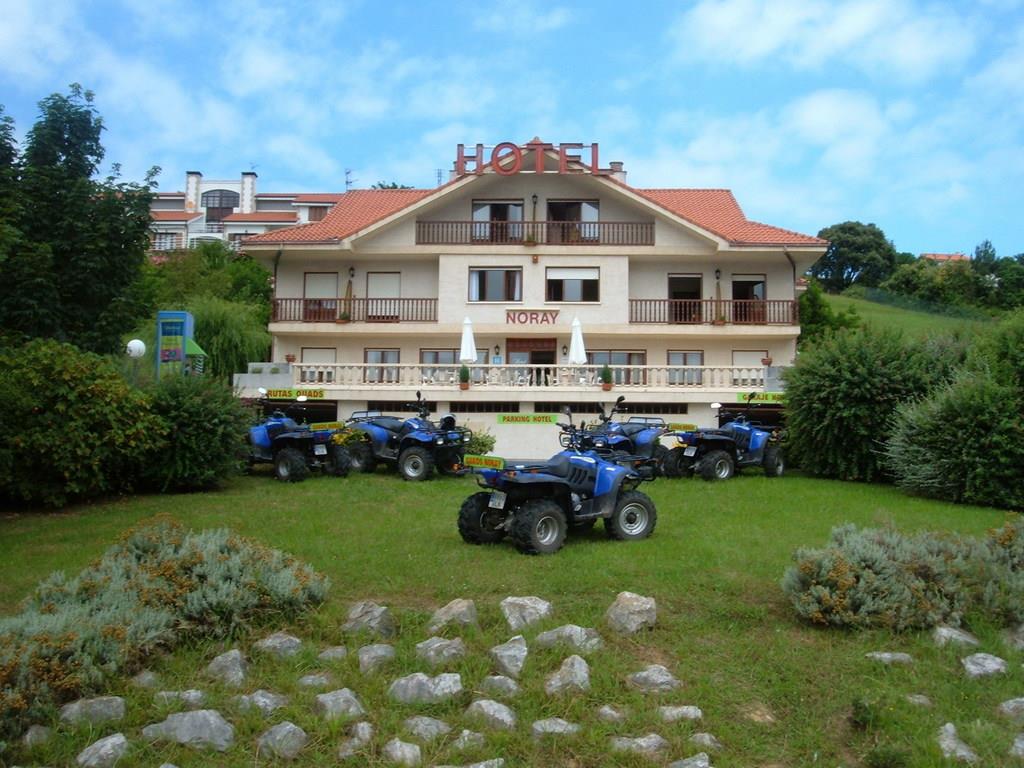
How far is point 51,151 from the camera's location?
1742 cm

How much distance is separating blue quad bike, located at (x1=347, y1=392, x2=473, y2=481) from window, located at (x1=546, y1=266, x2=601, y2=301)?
1221 cm

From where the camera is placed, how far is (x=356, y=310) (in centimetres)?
→ 2950

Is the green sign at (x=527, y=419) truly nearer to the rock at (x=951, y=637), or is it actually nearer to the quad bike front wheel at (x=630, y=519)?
the quad bike front wheel at (x=630, y=519)

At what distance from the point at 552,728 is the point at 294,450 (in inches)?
448

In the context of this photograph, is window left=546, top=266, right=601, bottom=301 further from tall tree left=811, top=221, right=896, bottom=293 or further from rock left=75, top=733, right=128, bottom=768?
tall tree left=811, top=221, right=896, bottom=293

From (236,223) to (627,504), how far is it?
57.2m

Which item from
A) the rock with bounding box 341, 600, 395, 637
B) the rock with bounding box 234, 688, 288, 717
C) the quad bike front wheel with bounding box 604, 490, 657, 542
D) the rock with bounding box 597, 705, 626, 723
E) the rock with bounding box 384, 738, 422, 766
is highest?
the quad bike front wheel with bounding box 604, 490, 657, 542

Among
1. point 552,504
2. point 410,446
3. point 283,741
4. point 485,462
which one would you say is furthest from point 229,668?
point 410,446

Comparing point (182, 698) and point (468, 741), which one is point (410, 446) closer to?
point (182, 698)

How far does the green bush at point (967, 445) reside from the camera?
46.0ft

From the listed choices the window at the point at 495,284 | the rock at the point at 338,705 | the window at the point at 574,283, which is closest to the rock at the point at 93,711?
the rock at the point at 338,705

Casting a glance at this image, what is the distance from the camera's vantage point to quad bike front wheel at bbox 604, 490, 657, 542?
10.4 meters

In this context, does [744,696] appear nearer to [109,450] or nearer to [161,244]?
[109,450]

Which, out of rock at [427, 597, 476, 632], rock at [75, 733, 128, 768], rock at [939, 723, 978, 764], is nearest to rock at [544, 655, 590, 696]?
rock at [427, 597, 476, 632]
